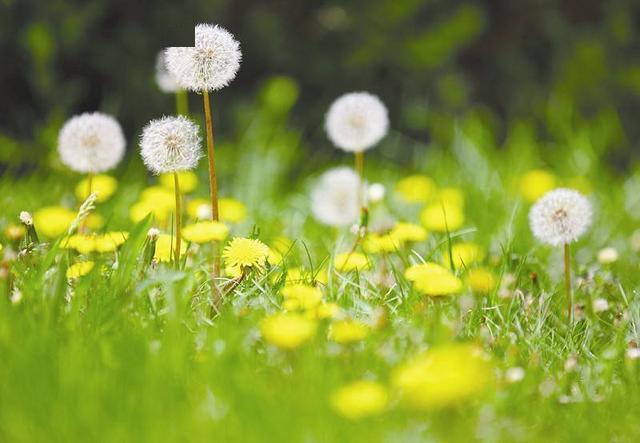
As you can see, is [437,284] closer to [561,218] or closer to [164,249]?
[561,218]

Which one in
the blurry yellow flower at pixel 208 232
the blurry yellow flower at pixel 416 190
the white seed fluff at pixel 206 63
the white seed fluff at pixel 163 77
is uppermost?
the white seed fluff at pixel 206 63

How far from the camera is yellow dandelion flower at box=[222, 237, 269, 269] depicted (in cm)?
208

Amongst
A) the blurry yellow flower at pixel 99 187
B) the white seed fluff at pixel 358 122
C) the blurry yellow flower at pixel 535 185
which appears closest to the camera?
the white seed fluff at pixel 358 122

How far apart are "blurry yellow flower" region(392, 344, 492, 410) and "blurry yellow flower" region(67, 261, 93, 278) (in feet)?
2.95

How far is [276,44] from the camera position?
4371 mm

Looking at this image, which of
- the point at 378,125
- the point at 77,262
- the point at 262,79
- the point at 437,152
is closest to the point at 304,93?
the point at 262,79

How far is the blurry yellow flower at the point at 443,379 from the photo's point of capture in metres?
1.37

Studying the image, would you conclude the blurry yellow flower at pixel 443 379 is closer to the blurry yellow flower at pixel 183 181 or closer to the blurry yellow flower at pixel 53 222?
the blurry yellow flower at pixel 53 222

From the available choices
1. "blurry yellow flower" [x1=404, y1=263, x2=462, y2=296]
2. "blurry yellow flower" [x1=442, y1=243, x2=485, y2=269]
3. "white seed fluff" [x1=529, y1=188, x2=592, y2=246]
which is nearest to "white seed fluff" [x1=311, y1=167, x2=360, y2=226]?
"blurry yellow flower" [x1=442, y1=243, x2=485, y2=269]

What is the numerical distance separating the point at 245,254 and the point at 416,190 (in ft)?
5.15

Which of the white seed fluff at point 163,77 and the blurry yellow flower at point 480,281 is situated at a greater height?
the white seed fluff at point 163,77

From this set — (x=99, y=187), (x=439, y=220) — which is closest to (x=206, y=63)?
(x=439, y=220)

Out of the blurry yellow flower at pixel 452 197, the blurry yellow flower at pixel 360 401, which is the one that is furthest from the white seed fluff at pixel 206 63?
the blurry yellow flower at pixel 452 197

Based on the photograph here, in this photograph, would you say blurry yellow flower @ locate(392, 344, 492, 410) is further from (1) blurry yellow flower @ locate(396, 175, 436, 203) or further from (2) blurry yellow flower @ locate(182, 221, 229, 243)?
(1) blurry yellow flower @ locate(396, 175, 436, 203)
